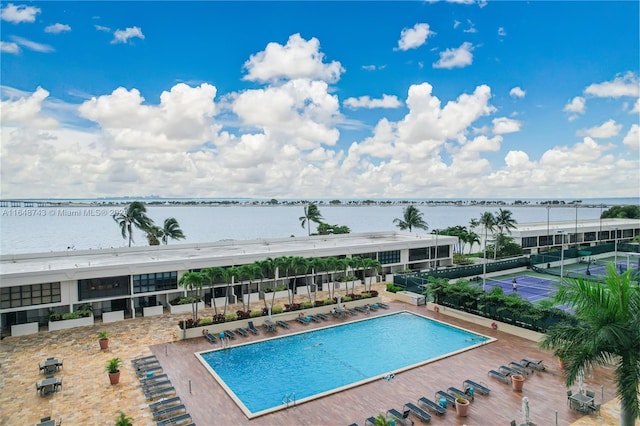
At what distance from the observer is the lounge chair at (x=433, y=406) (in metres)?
18.7

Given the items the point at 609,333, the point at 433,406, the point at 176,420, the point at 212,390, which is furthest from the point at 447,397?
the point at 176,420

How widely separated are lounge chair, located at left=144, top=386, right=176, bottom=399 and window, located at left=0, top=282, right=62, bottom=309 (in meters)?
16.2

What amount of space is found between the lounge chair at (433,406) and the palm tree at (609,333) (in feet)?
23.5

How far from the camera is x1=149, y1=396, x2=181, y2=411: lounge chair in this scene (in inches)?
754

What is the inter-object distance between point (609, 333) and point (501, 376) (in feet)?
37.9

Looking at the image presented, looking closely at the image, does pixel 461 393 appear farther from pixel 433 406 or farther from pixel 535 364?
pixel 535 364

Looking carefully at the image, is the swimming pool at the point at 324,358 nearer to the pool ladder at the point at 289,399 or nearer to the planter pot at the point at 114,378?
the pool ladder at the point at 289,399

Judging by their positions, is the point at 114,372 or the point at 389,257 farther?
the point at 389,257

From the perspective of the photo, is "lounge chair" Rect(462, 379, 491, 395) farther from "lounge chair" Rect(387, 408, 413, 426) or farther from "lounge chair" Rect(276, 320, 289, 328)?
"lounge chair" Rect(276, 320, 289, 328)

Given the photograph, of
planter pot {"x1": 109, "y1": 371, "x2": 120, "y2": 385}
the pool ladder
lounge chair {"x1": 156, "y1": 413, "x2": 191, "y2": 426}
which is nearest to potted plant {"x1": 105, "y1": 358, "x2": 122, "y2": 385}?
planter pot {"x1": 109, "y1": 371, "x2": 120, "y2": 385}

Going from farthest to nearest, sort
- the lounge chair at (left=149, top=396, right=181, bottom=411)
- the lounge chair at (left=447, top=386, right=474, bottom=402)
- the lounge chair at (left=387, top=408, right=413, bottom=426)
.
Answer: the lounge chair at (left=447, top=386, right=474, bottom=402), the lounge chair at (left=149, top=396, right=181, bottom=411), the lounge chair at (left=387, top=408, right=413, bottom=426)

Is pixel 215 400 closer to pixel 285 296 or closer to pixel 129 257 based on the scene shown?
pixel 285 296

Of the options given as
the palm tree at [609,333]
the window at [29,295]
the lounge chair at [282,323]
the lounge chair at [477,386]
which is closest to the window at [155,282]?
the window at [29,295]

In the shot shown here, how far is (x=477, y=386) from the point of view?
20844mm
